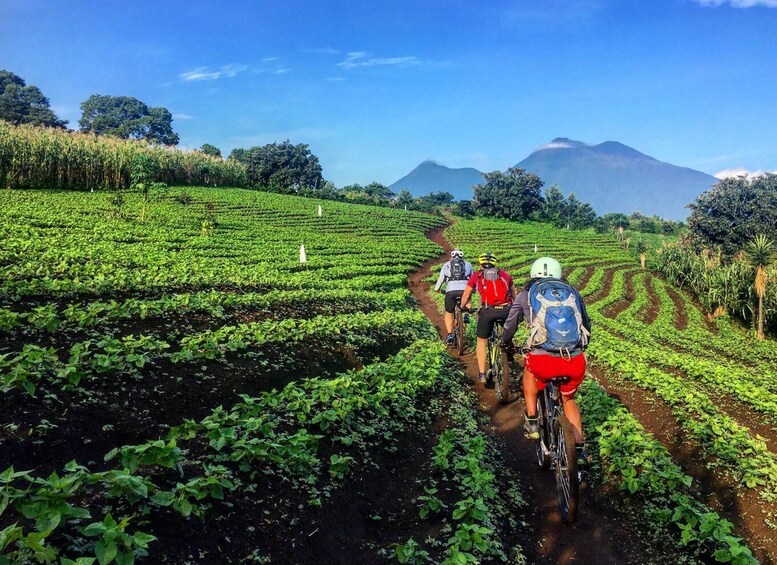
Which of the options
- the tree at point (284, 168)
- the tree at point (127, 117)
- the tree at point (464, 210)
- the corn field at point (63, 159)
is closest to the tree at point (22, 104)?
the tree at point (127, 117)

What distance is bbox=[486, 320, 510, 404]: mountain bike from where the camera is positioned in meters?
8.66

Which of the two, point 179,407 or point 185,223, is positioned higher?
point 185,223

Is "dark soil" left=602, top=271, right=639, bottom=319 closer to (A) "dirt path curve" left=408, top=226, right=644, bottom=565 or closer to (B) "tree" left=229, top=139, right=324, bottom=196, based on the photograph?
(A) "dirt path curve" left=408, top=226, right=644, bottom=565

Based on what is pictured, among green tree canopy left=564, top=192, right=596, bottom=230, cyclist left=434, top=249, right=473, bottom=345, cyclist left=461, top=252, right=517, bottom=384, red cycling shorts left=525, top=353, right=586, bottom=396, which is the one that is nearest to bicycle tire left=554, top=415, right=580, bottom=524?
red cycling shorts left=525, top=353, right=586, bottom=396

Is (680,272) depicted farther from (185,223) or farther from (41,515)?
(41,515)

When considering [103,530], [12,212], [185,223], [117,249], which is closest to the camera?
[103,530]

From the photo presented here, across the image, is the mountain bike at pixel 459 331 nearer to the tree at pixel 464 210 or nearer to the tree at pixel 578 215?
the tree at pixel 464 210

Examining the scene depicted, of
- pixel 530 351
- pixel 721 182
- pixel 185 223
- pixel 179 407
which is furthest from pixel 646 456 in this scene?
pixel 721 182

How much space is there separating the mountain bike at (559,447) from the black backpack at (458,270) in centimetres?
528

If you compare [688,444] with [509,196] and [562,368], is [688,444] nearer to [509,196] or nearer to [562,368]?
[562,368]

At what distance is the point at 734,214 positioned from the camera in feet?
149

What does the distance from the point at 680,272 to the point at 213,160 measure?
4878 centimetres

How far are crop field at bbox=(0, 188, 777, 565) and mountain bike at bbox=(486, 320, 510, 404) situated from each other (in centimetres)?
33

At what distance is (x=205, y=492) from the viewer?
4078mm
